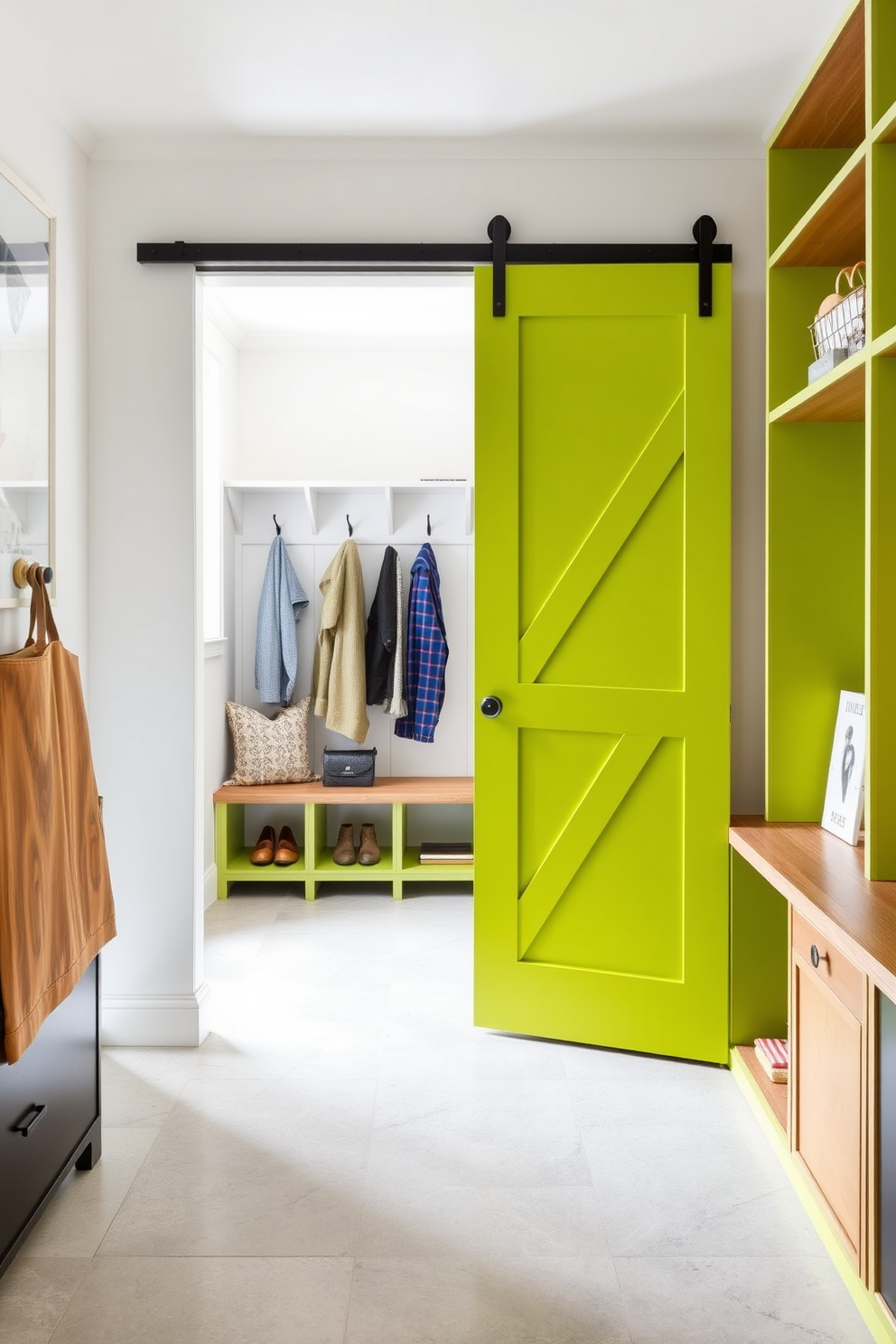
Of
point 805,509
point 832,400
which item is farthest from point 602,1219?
point 832,400

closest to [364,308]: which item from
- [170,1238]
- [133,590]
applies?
[133,590]

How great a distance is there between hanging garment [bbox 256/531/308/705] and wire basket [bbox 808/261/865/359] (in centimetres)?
281

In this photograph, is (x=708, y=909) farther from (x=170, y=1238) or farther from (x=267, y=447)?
(x=267, y=447)

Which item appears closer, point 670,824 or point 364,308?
point 670,824

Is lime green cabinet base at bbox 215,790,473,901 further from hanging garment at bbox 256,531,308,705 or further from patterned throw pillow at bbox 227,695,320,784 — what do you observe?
hanging garment at bbox 256,531,308,705

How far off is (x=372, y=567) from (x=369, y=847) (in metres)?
1.33

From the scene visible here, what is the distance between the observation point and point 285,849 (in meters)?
4.44

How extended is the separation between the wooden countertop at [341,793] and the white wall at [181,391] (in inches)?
58.0

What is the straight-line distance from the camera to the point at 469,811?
4820 mm

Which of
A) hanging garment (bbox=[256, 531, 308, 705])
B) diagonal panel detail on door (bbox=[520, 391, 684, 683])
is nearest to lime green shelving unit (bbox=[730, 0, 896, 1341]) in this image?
diagonal panel detail on door (bbox=[520, 391, 684, 683])

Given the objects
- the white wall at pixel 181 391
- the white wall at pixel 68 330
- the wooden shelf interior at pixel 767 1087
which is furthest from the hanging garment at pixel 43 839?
the wooden shelf interior at pixel 767 1087

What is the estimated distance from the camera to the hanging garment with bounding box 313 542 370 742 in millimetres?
4539

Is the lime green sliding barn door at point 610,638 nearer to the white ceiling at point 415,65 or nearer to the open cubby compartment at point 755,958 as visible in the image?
the open cubby compartment at point 755,958

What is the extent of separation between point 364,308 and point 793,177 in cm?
218
